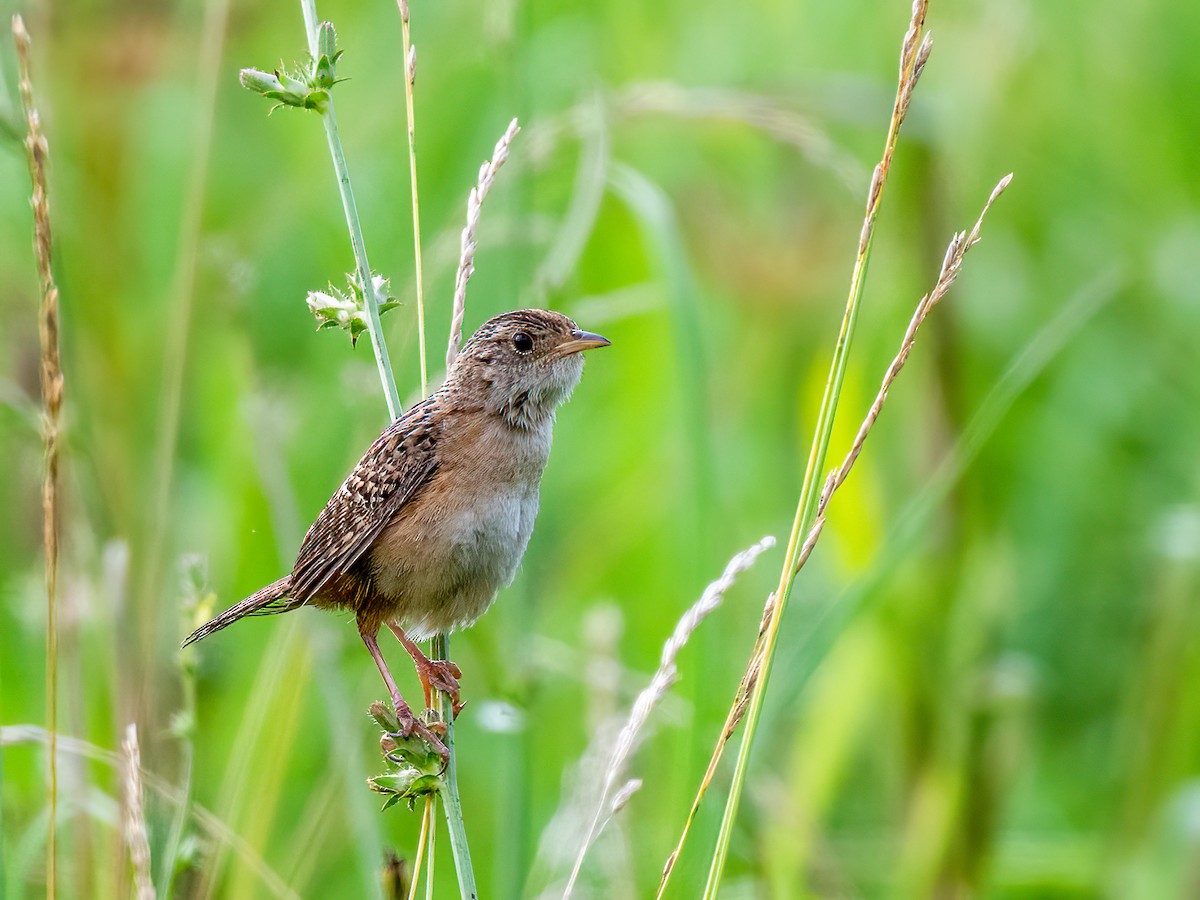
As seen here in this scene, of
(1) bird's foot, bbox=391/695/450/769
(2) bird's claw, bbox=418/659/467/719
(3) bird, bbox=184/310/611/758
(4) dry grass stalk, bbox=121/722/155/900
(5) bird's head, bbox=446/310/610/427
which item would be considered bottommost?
(4) dry grass stalk, bbox=121/722/155/900

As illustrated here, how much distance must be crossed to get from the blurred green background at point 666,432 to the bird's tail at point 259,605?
0.14m

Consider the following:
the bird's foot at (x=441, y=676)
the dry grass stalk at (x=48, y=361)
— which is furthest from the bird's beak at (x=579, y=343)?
the dry grass stalk at (x=48, y=361)

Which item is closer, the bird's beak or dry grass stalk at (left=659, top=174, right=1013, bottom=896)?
dry grass stalk at (left=659, top=174, right=1013, bottom=896)

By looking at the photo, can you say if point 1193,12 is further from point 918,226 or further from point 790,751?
point 790,751

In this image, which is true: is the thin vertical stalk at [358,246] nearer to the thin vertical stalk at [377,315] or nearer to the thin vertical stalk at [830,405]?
the thin vertical stalk at [377,315]

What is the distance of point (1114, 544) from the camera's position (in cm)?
584

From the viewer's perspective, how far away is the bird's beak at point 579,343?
3.18 metres

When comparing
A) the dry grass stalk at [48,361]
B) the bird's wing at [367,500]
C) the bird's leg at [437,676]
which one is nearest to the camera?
the dry grass stalk at [48,361]

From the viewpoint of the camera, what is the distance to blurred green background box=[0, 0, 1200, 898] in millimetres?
3602

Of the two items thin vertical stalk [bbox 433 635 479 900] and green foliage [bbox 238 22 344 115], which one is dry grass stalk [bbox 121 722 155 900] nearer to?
thin vertical stalk [bbox 433 635 479 900]

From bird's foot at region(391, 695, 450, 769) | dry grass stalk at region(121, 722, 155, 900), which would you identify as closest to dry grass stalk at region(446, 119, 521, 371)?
bird's foot at region(391, 695, 450, 769)

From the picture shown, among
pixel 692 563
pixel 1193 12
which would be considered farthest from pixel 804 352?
pixel 692 563

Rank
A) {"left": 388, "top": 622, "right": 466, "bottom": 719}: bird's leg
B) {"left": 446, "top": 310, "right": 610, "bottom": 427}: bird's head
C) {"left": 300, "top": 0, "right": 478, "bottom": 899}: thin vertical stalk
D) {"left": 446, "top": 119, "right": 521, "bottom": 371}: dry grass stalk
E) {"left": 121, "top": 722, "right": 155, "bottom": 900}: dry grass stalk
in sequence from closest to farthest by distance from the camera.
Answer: {"left": 121, "top": 722, "right": 155, "bottom": 900}: dry grass stalk → {"left": 300, "top": 0, "right": 478, "bottom": 899}: thin vertical stalk → {"left": 446, "top": 119, "right": 521, "bottom": 371}: dry grass stalk → {"left": 388, "top": 622, "right": 466, "bottom": 719}: bird's leg → {"left": 446, "top": 310, "right": 610, "bottom": 427}: bird's head

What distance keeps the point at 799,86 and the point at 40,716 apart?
3.34 m
